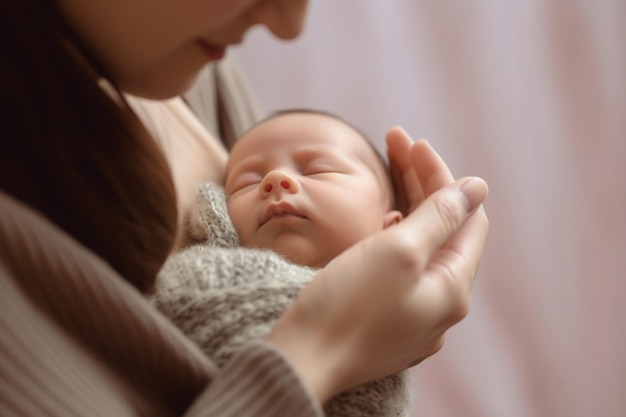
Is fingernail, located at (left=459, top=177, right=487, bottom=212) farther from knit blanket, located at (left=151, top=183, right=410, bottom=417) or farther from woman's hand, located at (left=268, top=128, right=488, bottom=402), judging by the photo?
knit blanket, located at (left=151, top=183, right=410, bottom=417)

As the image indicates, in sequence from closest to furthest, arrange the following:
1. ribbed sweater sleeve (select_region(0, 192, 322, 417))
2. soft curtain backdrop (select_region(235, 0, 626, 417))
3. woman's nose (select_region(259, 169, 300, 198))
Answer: ribbed sweater sleeve (select_region(0, 192, 322, 417))
woman's nose (select_region(259, 169, 300, 198))
soft curtain backdrop (select_region(235, 0, 626, 417))

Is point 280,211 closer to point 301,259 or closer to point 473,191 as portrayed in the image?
point 301,259

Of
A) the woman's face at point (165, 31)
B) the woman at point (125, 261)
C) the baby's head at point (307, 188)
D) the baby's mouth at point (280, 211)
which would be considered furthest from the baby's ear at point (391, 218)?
the woman's face at point (165, 31)

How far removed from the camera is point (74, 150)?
1.80ft

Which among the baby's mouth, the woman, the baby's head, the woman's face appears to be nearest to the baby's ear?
the baby's head

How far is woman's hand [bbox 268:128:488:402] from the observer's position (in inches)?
21.0

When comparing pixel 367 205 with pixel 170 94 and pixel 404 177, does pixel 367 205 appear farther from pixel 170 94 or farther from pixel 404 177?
pixel 170 94

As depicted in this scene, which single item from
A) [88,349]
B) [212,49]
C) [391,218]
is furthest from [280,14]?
[391,218]

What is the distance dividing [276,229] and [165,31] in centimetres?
32

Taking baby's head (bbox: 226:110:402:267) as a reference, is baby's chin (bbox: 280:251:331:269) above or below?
below

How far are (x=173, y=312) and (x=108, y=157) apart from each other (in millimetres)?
153

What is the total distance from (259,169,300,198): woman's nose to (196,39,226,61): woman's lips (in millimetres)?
244

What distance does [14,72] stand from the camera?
0.52 m

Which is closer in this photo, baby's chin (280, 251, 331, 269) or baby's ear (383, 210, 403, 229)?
baby's chin (280, 251, 331, 269)
